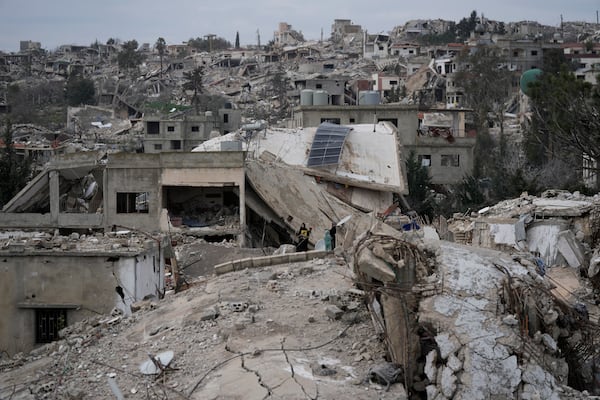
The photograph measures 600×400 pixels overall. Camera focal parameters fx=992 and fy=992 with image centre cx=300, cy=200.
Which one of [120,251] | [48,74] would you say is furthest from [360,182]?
[48,74]

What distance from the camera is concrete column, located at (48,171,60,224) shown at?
24.2 metres

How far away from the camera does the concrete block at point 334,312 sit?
10070 mm

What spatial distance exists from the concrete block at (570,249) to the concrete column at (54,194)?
13.0 meters

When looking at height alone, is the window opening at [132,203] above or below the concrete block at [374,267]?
below

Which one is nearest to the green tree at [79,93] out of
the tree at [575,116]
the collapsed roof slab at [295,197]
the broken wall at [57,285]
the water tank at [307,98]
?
the water tank at [307,98]

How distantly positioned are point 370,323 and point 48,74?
3604 inches

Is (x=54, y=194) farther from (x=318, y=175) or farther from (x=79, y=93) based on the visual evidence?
(x=79, y=93)

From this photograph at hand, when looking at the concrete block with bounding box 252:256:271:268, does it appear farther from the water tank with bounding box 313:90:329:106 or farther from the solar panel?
the water tank with bounding box 313:90:329:106

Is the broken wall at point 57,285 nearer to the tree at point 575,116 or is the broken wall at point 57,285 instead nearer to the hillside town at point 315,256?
the hillside town at point 315,256

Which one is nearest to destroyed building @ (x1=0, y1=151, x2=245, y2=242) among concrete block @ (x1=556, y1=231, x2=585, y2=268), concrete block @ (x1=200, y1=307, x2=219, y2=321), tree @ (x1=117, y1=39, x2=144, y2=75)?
concrete block @ (x1=556, y1=231, x2=585, y2=268)

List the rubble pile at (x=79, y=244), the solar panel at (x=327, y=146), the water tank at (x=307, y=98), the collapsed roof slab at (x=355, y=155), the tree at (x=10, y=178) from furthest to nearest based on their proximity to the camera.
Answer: the water tank at (x=307, y=98) → the tree at (x=10, y=178) → the solar panel at (x=327, y=146) → the collapsed roof slab at (x=355, y=155) → the rubble pile at (x=79, y=244)

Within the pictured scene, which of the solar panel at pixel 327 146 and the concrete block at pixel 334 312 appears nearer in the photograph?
the concrete block at pixel 334 312

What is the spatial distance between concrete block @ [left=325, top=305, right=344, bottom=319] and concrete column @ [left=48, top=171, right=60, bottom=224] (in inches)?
603

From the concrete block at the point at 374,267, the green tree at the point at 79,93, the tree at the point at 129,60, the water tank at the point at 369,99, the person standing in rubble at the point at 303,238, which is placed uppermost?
the tree at the point at 129,60
